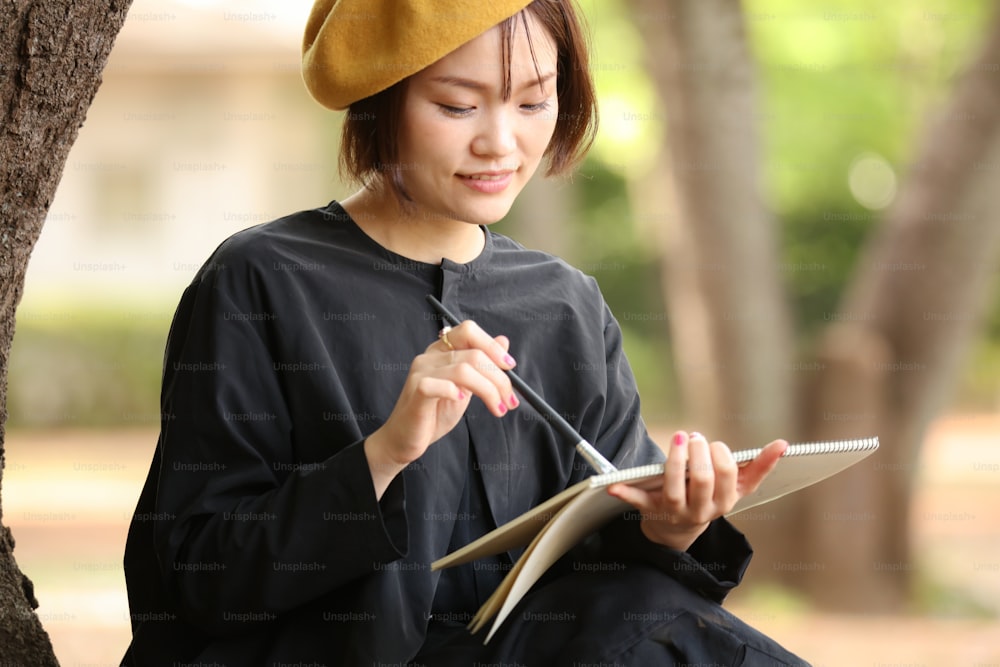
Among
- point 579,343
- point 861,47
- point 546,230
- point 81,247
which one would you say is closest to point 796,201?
point 861,47

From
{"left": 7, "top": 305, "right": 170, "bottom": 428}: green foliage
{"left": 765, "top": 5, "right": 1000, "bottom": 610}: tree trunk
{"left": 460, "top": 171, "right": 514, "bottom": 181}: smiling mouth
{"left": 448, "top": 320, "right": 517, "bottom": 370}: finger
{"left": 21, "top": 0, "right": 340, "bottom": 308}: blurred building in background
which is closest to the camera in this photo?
{"left": 448, "top": 320, "right": 517, "bottom": 370}: finger

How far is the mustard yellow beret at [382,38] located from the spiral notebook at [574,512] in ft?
2.48

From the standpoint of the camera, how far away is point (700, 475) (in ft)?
5.67

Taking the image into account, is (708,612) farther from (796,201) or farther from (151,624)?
(796,201)

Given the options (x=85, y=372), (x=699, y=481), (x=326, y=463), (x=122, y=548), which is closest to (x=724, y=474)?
(x=699, y=481)

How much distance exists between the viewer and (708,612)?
6.14 ft

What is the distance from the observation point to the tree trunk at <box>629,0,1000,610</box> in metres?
5.94

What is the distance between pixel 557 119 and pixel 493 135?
345mm

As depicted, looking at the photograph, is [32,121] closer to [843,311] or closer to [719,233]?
[719,233]

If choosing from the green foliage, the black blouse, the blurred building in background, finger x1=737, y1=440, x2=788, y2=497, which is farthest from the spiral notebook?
the blurred building in background

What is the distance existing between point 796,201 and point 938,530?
535 cm

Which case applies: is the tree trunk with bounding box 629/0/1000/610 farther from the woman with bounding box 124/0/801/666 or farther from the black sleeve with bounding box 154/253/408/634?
the black sleeve with bounding box 154/253/408/634

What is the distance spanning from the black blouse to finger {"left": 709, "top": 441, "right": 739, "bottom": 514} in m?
0.19

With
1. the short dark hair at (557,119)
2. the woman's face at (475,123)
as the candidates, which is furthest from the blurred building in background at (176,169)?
the woman's face at (475,123)
